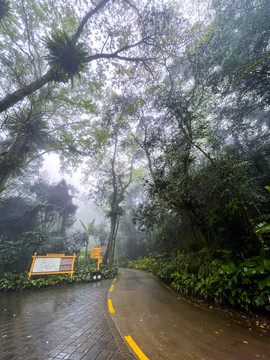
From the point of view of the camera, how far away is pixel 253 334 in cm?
291

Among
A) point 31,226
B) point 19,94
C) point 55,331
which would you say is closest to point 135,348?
point 55,331

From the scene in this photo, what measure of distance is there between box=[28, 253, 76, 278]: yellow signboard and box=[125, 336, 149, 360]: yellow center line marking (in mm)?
7479

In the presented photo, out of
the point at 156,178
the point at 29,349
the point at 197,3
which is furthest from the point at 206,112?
the point at 29,349

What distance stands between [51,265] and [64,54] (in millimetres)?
10696

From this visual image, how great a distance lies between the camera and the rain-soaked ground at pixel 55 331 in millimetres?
2518

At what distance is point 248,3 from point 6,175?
51.9 ft

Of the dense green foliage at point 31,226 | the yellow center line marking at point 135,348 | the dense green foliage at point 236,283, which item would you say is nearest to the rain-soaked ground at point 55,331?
the yellow center line marking at point 135,348

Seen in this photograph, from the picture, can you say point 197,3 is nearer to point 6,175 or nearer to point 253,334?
point 253,334

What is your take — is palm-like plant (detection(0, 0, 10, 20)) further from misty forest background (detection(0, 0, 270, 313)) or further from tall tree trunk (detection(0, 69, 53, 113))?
tall tree trunk (detection(0, 69, 53, 113))

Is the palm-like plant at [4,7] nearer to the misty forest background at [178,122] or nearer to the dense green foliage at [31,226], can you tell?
the misty forest background at [178,122]

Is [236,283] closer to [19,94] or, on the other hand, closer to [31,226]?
[19,94]

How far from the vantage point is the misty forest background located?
519 centimetres

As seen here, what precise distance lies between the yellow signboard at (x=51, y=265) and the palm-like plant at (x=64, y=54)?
31.3ft

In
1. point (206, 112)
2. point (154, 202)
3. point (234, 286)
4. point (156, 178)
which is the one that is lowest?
point (234, 286)
